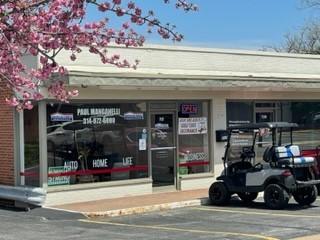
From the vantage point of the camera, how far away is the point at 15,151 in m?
15.8

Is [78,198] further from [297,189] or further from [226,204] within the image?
[297,189]

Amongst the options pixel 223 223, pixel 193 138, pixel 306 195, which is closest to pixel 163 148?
pixel 193 138

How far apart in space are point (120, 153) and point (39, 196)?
276 centimetres

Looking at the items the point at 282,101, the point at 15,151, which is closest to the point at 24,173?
the point at 15,151

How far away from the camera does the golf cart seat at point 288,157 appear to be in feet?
46.5

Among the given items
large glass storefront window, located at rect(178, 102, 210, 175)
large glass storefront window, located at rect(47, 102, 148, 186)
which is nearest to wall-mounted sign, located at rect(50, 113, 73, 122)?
large glass storefront window, located at rect(47, 102, 148, 186)

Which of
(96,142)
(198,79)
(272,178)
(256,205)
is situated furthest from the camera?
(198,79)

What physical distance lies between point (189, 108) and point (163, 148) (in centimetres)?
144

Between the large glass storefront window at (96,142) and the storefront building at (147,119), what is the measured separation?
24 mm

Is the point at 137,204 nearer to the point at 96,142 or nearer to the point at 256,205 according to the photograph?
the point at 96,142

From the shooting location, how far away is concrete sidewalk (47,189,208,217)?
14192 millimetres

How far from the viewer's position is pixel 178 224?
41.1 ft

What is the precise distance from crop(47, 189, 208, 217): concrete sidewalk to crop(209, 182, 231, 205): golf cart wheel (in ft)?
1.47

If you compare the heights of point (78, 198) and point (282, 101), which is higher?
point (282, 101)
